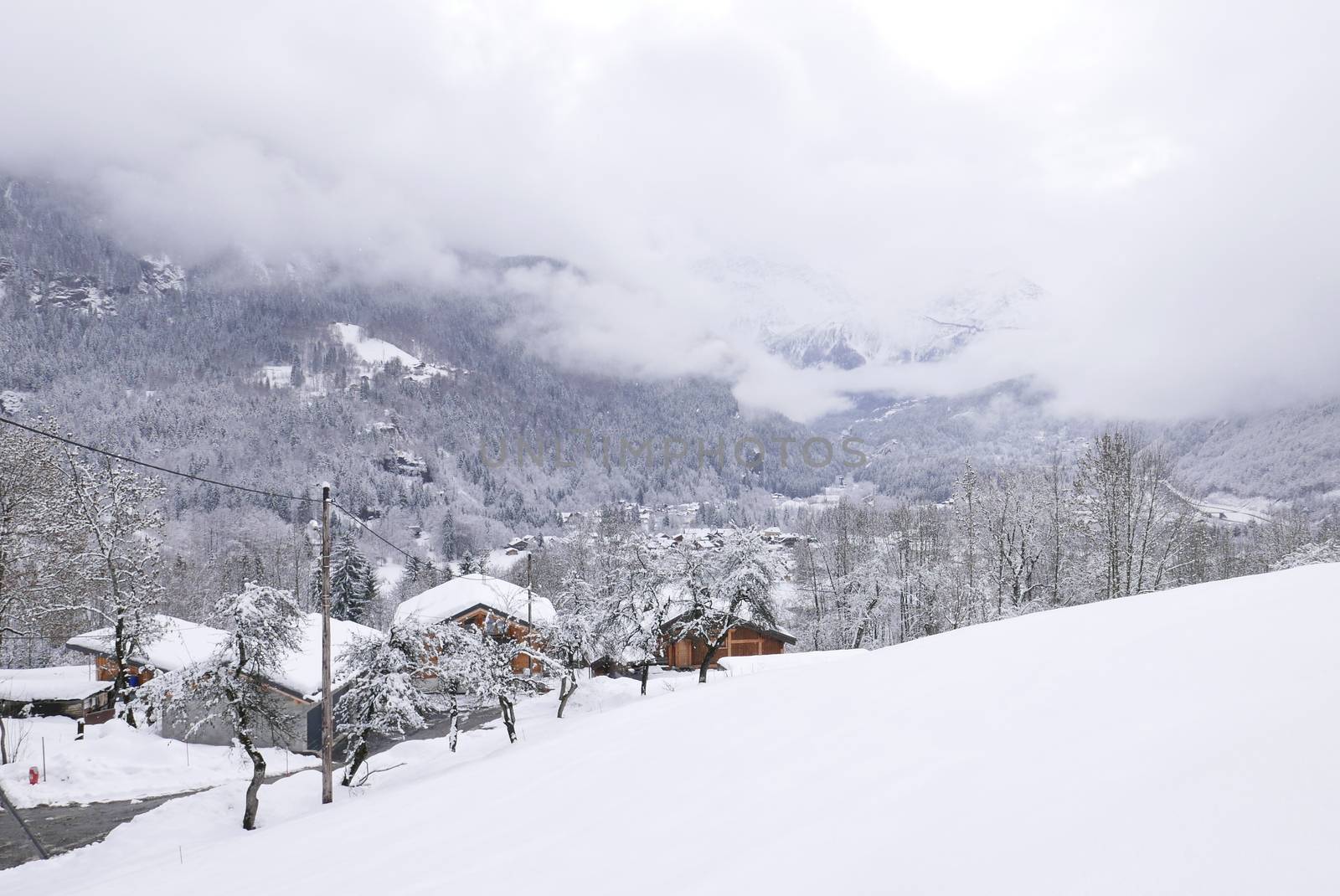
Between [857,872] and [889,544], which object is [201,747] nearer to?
[857,872]

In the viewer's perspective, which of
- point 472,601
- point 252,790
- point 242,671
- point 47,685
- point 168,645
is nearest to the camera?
point 252,790

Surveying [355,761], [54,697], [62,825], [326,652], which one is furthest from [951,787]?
[54,697]

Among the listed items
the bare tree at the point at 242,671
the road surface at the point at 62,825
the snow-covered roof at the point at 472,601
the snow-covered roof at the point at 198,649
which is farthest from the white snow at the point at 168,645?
the bare tree at the point at 242,671

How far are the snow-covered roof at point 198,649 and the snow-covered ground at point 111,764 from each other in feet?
10.9

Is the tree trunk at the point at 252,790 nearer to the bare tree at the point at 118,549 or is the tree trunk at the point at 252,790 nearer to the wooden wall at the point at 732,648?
the bare tree at the point at 118,549

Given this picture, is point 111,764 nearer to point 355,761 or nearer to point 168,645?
point 168,645

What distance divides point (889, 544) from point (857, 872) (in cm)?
5487

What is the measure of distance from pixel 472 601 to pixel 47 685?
2413 cm

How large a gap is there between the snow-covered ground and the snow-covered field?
20.2 metres

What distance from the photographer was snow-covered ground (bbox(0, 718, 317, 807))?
78.4 feet

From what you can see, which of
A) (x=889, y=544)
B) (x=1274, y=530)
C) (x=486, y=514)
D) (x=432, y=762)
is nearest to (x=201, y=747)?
(x=432, y=762)

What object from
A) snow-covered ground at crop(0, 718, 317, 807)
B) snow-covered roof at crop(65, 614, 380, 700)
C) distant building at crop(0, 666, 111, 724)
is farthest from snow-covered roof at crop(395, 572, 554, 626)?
snow-covered ground at crop(0, 718, 317, 807)

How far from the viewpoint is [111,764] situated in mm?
26469

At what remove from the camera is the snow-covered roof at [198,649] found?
31.6 meters
